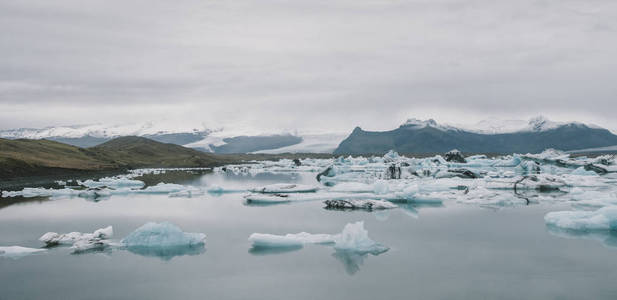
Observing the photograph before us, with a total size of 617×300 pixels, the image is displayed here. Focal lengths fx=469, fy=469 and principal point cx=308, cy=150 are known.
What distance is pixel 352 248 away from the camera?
12.4m

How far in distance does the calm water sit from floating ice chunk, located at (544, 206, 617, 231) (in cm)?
74

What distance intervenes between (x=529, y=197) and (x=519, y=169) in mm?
25680

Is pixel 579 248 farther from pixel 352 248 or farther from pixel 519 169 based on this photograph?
pixel 519 169

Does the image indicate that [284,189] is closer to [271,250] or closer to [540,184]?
[271,250]

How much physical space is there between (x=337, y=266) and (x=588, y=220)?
9504 millimetres

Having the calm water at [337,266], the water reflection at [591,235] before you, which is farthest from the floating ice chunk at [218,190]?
the water reflection at [591,235]

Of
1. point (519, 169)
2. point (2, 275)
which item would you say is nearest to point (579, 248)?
point (2, 275)

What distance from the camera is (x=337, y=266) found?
11117mm

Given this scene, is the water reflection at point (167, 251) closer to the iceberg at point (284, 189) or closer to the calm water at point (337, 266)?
the calm water at point (337, 266)

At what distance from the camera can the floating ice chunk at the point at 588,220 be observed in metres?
15.0

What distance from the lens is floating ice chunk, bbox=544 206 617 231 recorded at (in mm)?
15039

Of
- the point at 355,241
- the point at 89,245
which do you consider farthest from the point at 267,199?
the point at 355,241

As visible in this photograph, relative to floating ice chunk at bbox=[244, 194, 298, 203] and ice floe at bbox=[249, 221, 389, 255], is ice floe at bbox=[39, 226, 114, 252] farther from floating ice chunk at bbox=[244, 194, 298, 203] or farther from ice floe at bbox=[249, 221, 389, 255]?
floating ice chunk at bbox=[244, 194, 298, 203]

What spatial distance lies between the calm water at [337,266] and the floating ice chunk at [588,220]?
0.74 meters
